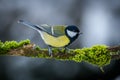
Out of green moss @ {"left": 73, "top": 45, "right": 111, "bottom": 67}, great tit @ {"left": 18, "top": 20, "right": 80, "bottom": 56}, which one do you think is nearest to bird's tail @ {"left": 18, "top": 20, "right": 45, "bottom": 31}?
great tit @ {"left": 18, "top": 20, "right": 80, "bottom": 56}

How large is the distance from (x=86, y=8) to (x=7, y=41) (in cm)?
38

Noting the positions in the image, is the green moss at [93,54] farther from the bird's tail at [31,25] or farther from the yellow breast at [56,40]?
the bird's tail at [31,25]

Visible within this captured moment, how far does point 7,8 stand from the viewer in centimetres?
140

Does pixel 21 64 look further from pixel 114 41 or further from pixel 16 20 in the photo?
pixel 114 41

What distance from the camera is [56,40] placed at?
1.25 m

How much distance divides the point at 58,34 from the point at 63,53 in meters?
0.08

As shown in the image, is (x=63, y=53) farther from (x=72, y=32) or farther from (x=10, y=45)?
(x=10, y=45)

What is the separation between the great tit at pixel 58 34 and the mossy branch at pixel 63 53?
28 millimetres

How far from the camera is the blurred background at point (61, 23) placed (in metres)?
1.36

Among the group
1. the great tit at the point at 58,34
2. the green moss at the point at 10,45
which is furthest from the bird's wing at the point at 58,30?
the green moss at the point at 10,45

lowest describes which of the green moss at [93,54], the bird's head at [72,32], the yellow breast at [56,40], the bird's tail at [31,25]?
the green moss at [93,54]

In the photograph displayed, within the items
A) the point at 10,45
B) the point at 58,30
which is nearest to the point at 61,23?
the point at 58,30

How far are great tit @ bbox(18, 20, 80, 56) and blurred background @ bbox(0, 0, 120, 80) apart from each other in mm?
79

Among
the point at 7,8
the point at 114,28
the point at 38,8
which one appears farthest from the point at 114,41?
the point at 7,8
